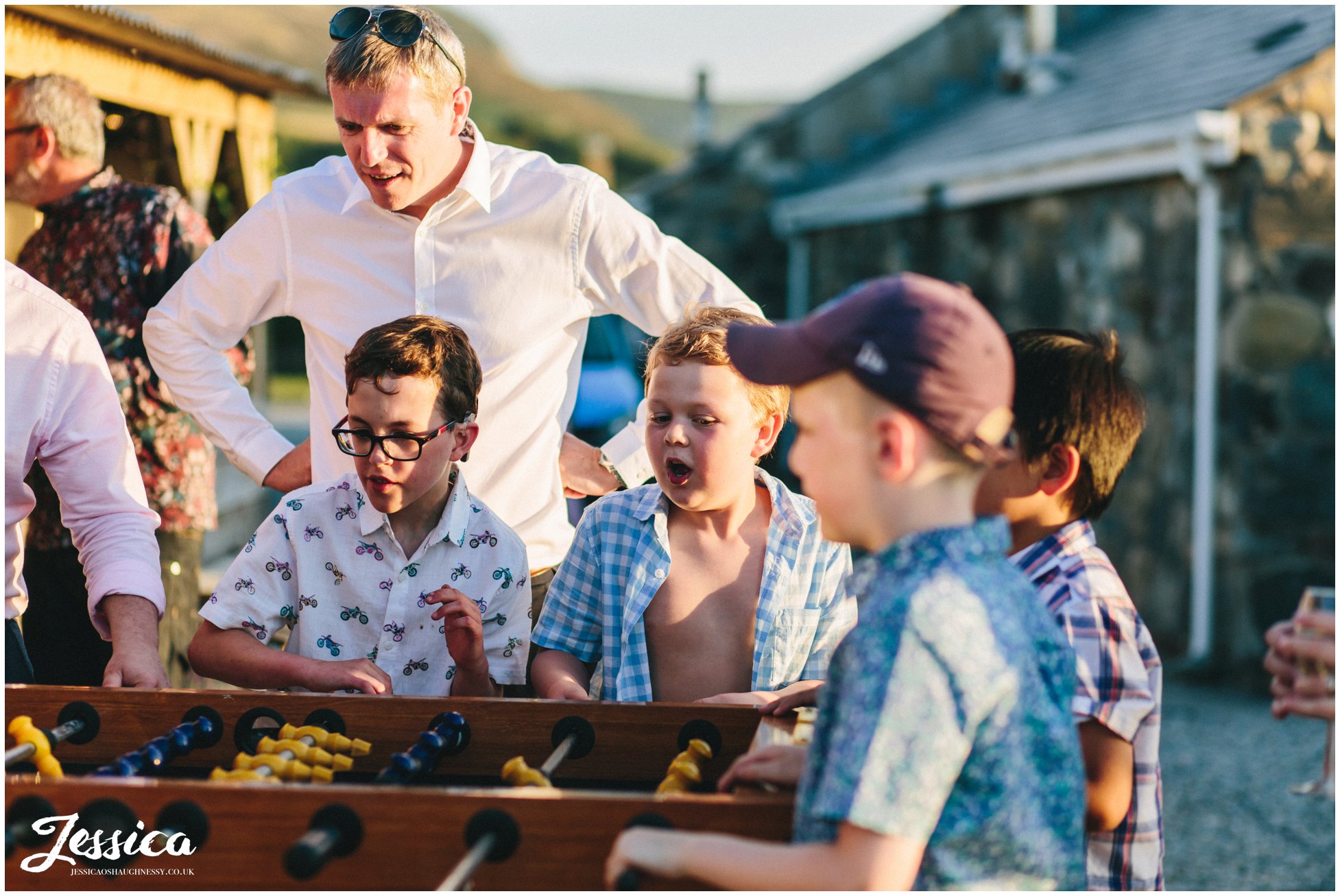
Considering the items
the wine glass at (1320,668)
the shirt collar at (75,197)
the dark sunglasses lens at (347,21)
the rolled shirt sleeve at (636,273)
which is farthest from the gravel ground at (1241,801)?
the shirt collar at (75,197)

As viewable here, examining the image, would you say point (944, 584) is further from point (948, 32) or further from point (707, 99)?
point (707, 99)

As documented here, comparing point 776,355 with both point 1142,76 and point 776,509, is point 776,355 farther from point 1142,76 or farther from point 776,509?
point 1142,76

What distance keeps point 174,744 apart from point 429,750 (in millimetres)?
392

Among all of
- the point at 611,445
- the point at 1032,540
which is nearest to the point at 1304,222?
the point at 611,445

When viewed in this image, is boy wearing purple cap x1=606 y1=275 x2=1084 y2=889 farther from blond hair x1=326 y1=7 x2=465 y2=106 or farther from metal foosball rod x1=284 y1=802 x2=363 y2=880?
blond hair x1=326 y1=7 x2=465 y2=106

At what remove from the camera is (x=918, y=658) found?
1460mm

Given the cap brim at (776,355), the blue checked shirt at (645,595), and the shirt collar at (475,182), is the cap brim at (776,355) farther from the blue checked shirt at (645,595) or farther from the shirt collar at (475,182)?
the shirt collar at (475,182)

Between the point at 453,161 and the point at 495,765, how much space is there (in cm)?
151

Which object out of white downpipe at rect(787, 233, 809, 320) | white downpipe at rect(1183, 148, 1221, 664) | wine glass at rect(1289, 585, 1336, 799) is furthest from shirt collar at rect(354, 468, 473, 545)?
white downpipe at rect(787, 233, 809, 320)

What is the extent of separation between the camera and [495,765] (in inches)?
82.6

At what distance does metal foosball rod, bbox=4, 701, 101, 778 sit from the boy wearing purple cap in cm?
90

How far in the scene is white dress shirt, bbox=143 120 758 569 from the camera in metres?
3.06

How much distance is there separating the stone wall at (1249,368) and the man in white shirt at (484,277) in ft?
13.5

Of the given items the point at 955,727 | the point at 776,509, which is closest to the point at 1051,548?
the point at 955,727
